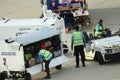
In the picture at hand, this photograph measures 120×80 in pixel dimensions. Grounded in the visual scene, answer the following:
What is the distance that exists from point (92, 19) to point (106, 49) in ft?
46.9

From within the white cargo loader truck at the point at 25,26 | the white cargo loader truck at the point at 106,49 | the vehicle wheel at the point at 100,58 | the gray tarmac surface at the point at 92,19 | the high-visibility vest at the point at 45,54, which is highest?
the white cargo loader truck at the point at 25,26

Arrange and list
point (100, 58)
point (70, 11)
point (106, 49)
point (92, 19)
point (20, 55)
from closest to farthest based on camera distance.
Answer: point (20, 55)
point (106, 49)
point (100, 58)
point (70, 11)
point (92, 19)

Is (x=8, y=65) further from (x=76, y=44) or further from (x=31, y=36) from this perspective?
(x=76, y=44)

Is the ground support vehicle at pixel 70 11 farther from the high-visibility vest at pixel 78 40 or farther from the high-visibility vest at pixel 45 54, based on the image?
the high-visibility vest at pixel 45 54

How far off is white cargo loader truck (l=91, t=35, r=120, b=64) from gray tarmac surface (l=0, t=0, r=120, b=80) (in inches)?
12.8

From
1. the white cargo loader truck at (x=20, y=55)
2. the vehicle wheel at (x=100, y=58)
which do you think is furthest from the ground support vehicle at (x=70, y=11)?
the white cargo loader truck at (x=20, y=55)

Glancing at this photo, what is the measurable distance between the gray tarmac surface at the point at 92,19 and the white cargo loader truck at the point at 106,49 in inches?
12.8

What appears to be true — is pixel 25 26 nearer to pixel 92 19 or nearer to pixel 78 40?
pixel 78 40

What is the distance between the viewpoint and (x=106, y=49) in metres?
18.1

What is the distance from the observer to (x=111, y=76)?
Answer: 16.4 metres

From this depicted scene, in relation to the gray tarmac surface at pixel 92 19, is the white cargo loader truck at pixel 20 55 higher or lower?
higher

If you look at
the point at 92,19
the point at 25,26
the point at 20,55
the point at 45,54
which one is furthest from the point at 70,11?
the point at 20,55

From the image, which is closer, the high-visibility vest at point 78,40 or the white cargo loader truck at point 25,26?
the high-visibility vest at point 78,40

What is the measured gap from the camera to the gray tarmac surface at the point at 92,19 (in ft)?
55.6
